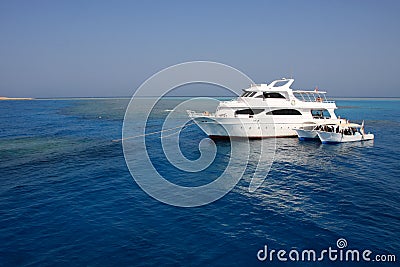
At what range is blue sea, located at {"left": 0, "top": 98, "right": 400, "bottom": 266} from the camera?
11.2 m

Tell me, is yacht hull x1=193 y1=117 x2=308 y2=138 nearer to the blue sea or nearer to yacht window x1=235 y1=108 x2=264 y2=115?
yacht window x1=235 y1=108 x2=264 y2=115

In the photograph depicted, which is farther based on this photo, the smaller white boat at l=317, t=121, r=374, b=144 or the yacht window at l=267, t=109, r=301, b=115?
the yacht window at l=267, t=109, r=301, b=115

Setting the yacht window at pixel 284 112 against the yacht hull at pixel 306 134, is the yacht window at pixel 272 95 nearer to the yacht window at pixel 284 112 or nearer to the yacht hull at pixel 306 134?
the yacht window at pixel 284 112

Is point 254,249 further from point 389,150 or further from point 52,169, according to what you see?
point 389,150

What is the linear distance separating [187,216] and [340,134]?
30484 mm

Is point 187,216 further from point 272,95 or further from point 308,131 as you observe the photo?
point 272,95

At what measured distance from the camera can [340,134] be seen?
36.3m

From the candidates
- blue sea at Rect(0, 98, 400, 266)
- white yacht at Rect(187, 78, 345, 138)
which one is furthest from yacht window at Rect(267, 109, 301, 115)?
blue sea at Rect(0, 98, 400, 266)

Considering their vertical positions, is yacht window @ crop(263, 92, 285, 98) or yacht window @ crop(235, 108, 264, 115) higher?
yacht window @ crop(263, 92, 285, 98)

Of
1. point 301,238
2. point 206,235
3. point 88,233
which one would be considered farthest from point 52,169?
point 301,238

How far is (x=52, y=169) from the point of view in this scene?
23406 mm

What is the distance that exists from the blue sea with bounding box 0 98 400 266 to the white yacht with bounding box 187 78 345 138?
11.1 meters

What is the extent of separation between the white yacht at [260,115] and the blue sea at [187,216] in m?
11.1

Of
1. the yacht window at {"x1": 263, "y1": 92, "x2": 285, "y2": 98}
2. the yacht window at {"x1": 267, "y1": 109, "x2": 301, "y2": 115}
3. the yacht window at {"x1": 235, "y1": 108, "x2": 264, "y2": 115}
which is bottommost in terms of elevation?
the yacht window at {"x1": 235, "y1": 108, "x2": 264, "y2": 115}
